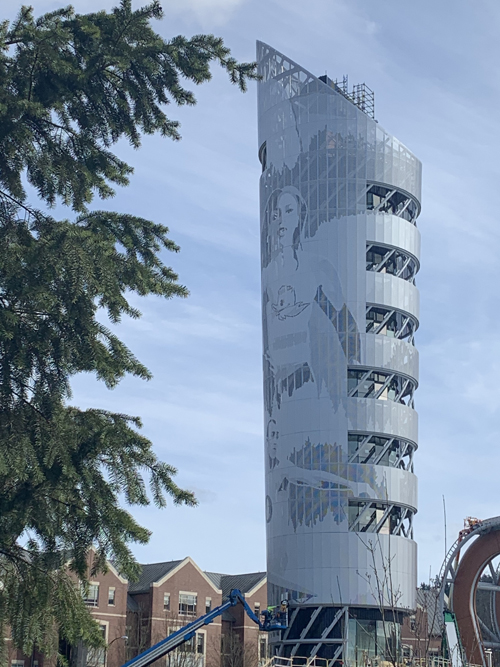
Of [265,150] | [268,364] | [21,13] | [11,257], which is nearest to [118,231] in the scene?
[11,257]

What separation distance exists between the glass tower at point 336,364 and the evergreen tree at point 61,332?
6209cm

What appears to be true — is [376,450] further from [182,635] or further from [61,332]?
[61,332]

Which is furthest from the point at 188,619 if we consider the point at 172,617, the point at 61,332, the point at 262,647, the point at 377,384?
the point at 61,332

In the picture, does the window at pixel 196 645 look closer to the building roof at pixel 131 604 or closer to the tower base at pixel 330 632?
the building roof at pixel 131 604

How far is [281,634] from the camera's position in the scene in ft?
271

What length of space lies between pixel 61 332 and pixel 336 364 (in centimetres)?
6530

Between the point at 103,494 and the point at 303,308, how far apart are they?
6802 centimetres

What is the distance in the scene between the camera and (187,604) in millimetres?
99750

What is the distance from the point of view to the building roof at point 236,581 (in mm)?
108562

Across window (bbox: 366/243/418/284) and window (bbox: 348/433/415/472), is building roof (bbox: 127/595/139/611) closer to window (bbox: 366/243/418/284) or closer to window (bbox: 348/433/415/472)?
window (bbox: 348/433/415/472)

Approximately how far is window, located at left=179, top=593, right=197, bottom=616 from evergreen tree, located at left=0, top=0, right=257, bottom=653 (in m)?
84.7

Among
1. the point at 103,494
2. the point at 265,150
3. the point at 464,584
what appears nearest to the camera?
the point at 103,494

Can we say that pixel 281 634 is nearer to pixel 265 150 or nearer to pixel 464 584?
pixel 464 584

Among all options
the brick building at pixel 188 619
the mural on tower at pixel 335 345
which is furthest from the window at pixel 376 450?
the brick building at pixel 188 619
